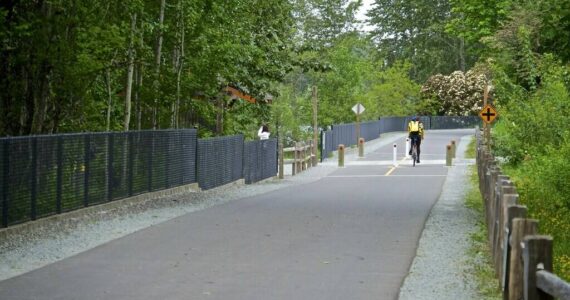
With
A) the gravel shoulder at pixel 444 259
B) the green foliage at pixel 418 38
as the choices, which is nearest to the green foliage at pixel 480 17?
the gravel shoulder at pixel 444 259

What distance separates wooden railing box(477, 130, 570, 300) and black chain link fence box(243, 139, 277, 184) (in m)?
21.0

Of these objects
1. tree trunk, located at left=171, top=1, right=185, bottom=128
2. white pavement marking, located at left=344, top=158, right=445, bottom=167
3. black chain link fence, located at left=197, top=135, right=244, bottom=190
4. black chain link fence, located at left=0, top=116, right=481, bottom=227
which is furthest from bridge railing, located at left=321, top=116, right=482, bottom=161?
tree trunk, located at left=171, top=1, right=185, bottom=128

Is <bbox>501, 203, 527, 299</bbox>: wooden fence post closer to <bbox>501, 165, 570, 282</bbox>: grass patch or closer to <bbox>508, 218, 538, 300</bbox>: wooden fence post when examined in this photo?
<bbox>508, 218, 538, 300</bbox>: wooden fence post

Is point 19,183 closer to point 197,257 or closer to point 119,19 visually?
point 197,257

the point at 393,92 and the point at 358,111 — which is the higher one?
the point at 393,92

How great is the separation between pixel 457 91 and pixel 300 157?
211 feet

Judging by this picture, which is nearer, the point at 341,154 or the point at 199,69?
the point at 199,69

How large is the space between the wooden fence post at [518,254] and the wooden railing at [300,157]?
2743cm

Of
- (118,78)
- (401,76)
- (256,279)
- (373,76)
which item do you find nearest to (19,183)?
(256,279)

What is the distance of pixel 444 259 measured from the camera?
13.6m

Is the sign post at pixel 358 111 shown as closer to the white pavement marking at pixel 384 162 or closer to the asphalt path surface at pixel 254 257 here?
the white pavement marking at pixel 384 162

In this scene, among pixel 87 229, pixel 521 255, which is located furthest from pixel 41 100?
pixel 521 255

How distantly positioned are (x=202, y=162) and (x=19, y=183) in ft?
38.2

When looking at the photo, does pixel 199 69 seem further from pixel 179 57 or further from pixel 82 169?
pixel 82 169
